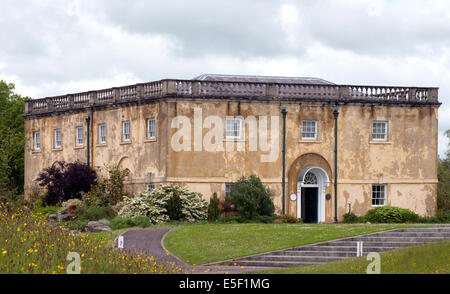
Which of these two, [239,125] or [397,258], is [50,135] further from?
[397,258]

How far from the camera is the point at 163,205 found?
3784 centimetres

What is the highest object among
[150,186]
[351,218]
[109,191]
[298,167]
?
[298,167]

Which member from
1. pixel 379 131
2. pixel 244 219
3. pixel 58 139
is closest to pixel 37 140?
pixel 58 139

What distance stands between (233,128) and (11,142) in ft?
60.1

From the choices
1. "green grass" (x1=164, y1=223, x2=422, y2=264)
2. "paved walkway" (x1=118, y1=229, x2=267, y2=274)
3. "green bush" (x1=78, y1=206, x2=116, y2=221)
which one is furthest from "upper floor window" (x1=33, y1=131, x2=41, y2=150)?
"green grass" (x1=164, y1=223, x2=422, y2=264)

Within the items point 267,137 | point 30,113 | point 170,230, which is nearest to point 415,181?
point 267,137

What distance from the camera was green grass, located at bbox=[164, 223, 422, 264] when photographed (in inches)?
1064

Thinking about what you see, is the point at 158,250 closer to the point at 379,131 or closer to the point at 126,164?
the point at 126,164

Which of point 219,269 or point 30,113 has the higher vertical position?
point 30,113

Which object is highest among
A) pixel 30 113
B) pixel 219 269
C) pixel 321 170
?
pixel 30 113

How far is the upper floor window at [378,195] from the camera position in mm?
41906
